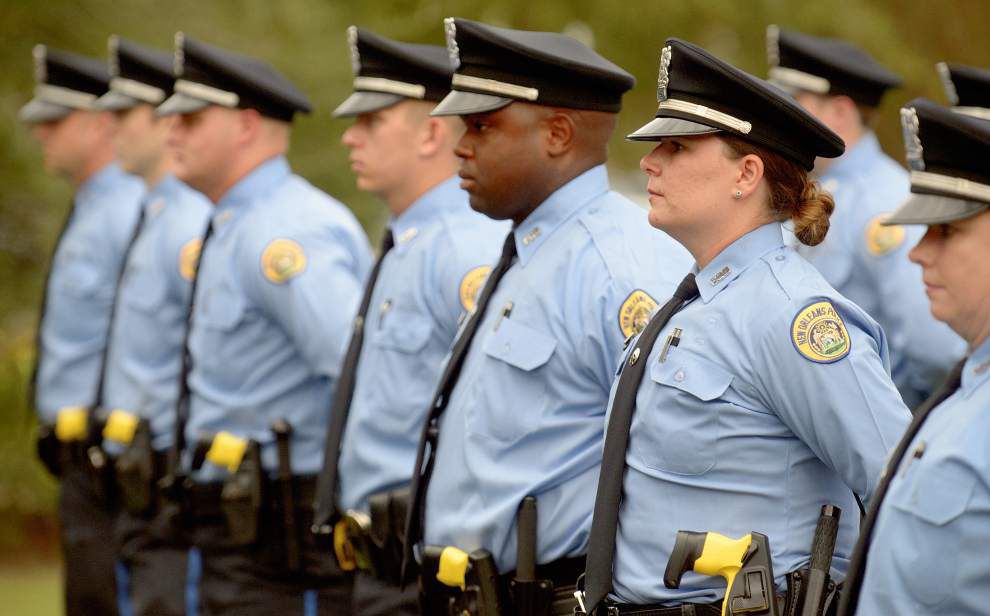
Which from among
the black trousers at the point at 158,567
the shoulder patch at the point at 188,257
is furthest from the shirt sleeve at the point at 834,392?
the shoulder patch at the point at 188,257

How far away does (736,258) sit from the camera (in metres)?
3.44

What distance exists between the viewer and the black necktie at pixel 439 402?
425cm

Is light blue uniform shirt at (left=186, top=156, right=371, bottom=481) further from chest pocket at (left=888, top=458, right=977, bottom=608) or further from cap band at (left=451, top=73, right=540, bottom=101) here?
chest pocket at (left=888, top=458, right=977, bottom=608)

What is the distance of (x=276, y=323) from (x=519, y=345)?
6.44ft

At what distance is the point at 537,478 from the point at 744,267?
0.88 m

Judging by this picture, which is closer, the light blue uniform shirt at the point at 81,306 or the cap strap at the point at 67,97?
the light blue uniform shirt at the point at 81,306

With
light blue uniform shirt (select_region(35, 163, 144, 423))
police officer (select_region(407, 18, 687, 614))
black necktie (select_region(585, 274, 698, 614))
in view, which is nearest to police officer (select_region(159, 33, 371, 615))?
police officer (select_region(407, 18, 687, 614))

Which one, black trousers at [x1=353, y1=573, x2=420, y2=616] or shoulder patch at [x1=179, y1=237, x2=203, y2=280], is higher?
shoulder patch at [x1=179, y1=237, x2=203, y2=280]

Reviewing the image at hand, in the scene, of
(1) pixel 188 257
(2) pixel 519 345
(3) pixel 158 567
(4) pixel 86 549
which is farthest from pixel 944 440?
(4) pixel 86 549

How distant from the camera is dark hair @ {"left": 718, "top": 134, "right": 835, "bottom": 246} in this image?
345 centimetres

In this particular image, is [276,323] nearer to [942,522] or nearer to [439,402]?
[439,402]

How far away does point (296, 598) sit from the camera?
571 centimetres

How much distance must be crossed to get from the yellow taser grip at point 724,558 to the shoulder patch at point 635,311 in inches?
31.6

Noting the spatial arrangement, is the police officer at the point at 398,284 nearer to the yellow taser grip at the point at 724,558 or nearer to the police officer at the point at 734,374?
the police officer at the point at 734,374
